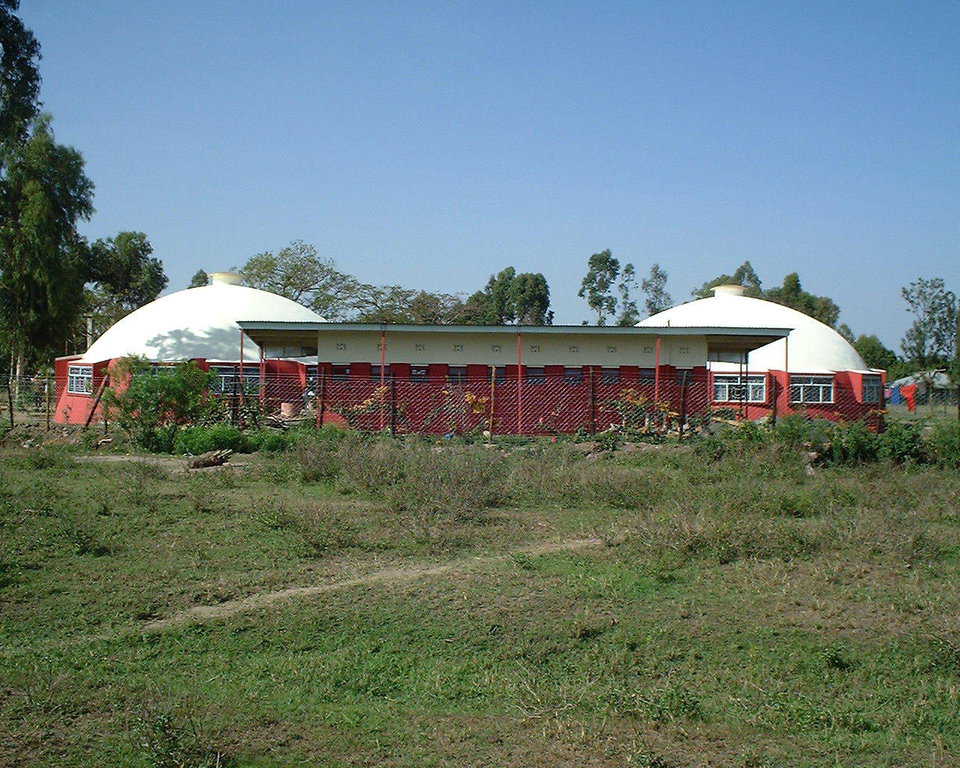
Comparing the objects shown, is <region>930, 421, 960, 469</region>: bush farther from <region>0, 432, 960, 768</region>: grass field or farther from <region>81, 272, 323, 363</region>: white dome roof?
<region>81, 272, 323, 363</region>: white dome roof

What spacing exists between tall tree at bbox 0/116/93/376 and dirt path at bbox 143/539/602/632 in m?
28.8

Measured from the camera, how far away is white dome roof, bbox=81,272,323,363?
31062 millimetres

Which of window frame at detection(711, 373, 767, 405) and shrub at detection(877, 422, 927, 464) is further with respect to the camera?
window frame at detection(711, 373, 767, 405)

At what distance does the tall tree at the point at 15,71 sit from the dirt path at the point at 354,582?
80.0ft

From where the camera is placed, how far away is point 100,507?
10.1m

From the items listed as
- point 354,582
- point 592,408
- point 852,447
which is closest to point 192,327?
point 592,408

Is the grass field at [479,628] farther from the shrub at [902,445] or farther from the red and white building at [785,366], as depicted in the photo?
the red and white building at [785,366]

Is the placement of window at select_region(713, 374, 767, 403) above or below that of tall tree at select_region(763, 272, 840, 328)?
below

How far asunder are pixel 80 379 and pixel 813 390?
2583cm

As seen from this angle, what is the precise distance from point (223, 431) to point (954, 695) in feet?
46.3

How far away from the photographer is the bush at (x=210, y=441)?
16.6 metres

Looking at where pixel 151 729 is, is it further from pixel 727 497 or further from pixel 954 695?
pixel 727 497

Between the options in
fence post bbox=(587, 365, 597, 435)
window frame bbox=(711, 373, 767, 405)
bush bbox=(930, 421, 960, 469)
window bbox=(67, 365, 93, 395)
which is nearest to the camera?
bush bbox=(930, 421, 960, 469)

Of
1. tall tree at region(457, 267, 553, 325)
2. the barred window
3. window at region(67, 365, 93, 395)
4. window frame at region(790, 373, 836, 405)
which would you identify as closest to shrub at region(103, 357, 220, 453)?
the barred window
